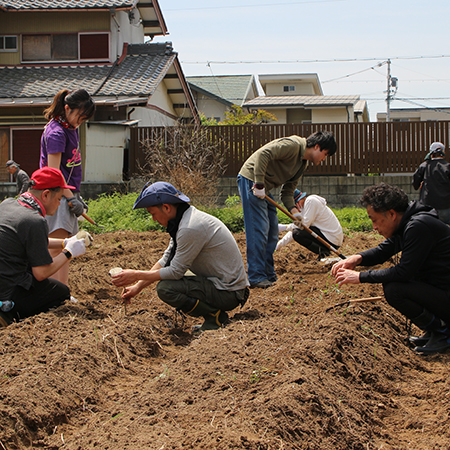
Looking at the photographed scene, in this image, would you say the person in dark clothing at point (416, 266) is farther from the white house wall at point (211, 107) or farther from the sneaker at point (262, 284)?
the white house wall at point (211, 107)

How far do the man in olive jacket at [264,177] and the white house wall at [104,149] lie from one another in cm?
921

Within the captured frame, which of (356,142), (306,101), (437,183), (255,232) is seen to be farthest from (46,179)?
(306,101)

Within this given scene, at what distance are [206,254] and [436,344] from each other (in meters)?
1.81

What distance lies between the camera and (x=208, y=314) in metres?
4.16

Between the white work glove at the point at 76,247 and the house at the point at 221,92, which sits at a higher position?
the house at the point at 221,92

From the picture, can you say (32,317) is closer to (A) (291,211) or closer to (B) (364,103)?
(A) (291,211)

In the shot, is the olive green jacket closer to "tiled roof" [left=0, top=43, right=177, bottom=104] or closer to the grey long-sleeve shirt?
the grey long-sleeve shirt

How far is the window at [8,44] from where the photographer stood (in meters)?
16.5

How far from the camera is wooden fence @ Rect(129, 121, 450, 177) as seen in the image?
13914mm

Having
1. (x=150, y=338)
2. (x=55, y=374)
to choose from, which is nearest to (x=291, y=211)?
(x=150, y=338)

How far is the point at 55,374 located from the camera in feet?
9.48

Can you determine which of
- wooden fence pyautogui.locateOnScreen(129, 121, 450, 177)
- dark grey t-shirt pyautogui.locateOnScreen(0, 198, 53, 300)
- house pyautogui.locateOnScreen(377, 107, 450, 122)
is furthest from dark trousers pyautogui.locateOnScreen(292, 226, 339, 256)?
house pyautogui.locateOnScreen(377, 107, 450, 122)

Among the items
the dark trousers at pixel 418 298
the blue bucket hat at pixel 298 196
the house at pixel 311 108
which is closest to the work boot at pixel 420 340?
the dark trousers at pixel 418 298

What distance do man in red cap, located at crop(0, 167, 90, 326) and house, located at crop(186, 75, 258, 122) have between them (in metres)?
24.5
